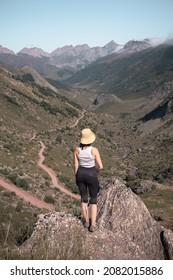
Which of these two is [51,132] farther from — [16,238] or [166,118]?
[16,238]

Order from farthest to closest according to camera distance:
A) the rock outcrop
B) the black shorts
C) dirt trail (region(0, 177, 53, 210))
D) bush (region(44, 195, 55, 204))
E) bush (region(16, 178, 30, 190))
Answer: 1. bush (region(16, 178, 30, 190))
2. bush (region(44, 195, 55, 204))
3. dirt trail (region(0, 177, 53, 210))
4. the black shorts
5. the rock outcrop

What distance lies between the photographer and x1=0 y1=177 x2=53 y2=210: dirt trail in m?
42.7

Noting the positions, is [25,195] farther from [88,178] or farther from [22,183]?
[88,178]

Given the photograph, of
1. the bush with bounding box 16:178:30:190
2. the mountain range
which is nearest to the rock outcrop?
the mountain range

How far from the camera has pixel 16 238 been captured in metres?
13.2

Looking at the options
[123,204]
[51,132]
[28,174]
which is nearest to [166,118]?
[51,132]

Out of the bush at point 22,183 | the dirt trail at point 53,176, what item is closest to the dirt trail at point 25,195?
the bush at point 22,183

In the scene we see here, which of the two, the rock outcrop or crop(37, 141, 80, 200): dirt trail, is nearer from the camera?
the rock outcrop

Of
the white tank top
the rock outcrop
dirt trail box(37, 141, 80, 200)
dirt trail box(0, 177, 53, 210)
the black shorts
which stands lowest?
dirt trail box(37, 141, 80, 200)

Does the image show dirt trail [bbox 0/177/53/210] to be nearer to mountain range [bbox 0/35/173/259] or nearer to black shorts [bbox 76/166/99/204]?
mountain range [bbox 0/35/173/259]

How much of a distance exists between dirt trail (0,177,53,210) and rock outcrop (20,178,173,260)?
93.4 feet

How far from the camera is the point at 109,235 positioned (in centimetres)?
1209

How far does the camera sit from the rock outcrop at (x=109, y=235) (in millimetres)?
9211

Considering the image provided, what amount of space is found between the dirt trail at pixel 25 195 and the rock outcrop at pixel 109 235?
28464 mm
